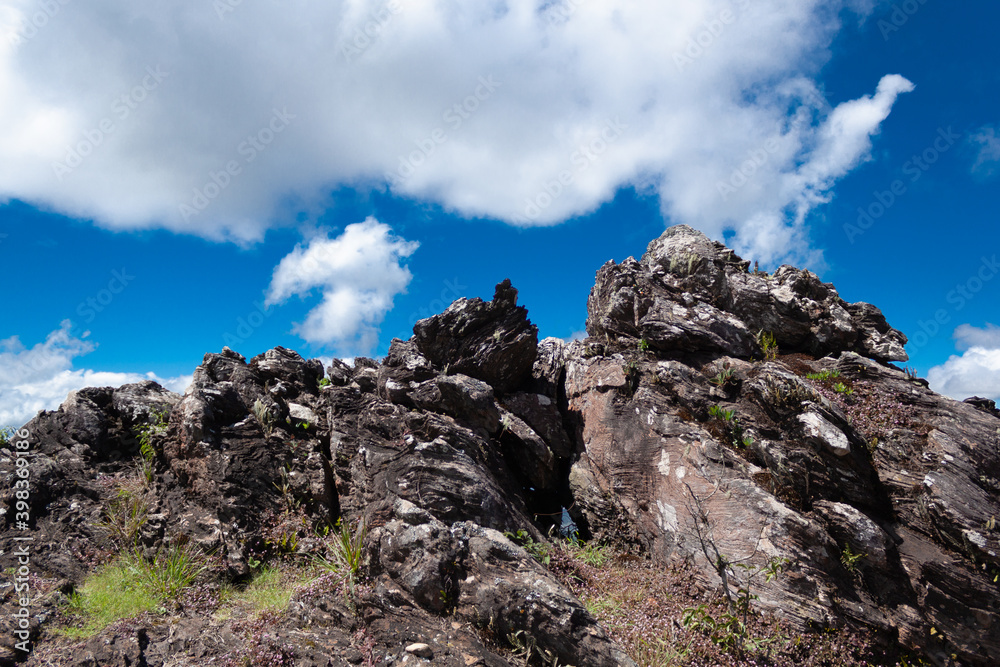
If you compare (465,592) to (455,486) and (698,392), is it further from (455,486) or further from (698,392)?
(698,392)

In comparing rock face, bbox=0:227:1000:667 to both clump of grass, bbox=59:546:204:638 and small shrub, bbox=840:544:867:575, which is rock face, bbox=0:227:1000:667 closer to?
small shrub, bbox=840:544:867:575

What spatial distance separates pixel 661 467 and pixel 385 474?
20.8 feet

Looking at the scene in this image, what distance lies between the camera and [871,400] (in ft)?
38.8

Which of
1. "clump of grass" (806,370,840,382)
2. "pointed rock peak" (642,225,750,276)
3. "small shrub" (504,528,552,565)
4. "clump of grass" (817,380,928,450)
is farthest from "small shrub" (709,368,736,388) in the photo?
"small shrub" (504,528,552,565)

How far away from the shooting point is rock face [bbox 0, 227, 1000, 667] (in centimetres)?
852

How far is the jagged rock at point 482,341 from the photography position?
14117 mm

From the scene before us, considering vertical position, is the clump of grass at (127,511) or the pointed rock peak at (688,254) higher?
the pointed rock peak at (688,254)

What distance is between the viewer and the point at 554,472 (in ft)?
42.8

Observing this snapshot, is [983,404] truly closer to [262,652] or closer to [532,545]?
[532,545]

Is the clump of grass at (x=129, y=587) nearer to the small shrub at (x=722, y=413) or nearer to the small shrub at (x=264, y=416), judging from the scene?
the small shrub at (x=264, y=416)

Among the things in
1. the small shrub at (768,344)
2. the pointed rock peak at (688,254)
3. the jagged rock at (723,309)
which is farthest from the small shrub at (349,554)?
the pointed rock peak at (688,254)

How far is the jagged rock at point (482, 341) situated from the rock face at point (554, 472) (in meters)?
0.07

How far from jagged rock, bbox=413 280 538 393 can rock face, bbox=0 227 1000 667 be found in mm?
66

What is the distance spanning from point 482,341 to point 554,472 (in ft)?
13.7
